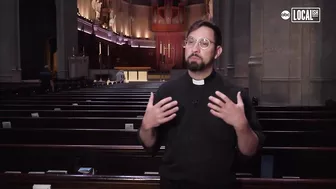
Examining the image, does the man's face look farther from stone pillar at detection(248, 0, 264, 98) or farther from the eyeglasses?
stone pillar at detection(248, 0, 264, 98)

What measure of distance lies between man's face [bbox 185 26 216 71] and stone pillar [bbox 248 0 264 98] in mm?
6650

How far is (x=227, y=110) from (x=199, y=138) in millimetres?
186

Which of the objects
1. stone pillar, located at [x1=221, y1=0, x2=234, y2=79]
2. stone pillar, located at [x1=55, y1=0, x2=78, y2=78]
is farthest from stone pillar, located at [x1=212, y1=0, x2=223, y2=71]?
stone pillar, located at [x1=55, y1=0, x2=78, y2=78]

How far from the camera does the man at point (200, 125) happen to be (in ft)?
5.73

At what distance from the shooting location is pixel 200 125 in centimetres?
176

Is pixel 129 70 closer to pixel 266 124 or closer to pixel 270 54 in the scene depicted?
pixel 270 54

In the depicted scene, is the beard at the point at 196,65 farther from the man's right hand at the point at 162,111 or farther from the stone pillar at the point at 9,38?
the stone pillar at the point at 9,38

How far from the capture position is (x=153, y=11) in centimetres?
3262

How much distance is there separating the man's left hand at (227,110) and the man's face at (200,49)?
175 millimetres

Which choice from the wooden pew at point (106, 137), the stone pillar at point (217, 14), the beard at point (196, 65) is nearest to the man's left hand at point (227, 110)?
the beard at point (196, 65)

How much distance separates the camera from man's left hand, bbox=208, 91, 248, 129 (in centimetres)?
167

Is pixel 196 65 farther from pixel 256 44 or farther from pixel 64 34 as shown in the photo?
pixel 64 34

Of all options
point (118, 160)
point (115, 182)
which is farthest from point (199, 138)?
point (118, 160)

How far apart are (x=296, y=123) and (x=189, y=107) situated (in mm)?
3198
